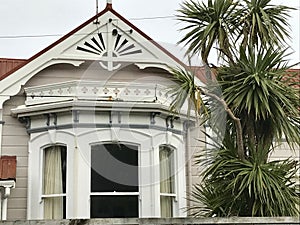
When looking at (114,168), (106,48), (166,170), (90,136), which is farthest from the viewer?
(106,48)

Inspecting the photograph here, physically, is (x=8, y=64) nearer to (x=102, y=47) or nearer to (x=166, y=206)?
(x=102, y=47)

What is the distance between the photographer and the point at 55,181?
27.7 feet

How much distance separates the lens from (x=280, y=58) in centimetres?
594

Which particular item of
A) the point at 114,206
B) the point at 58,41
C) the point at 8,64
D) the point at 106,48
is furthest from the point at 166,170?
the point at 8,64

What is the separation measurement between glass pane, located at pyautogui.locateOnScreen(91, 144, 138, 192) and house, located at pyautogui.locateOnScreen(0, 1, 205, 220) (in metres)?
0.02

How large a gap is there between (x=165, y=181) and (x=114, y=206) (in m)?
0.94

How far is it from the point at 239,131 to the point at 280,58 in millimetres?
939

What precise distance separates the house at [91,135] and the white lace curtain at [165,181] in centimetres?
2

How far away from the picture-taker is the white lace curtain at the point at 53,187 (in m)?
8.36

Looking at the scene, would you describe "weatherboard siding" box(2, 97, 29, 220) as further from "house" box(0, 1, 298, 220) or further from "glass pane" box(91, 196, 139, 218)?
"glass pane" box(91, 196, 139, 218)

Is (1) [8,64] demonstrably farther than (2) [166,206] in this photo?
Yes

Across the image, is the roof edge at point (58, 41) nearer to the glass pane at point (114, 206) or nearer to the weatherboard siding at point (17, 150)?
the weatherboard siding at point (17, 150)

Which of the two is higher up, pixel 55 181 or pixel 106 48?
pixel 106 48

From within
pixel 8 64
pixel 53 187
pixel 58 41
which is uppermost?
pixel 58 41
